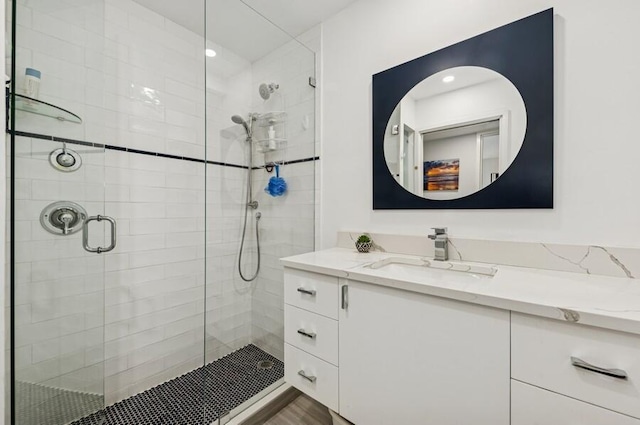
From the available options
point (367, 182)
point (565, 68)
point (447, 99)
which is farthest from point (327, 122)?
point (565, 68)

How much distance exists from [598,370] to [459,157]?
3.13ft

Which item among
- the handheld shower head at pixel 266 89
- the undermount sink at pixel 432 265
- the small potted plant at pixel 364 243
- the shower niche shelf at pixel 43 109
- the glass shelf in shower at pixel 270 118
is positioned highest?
the handheld shower head at pixel 266 89

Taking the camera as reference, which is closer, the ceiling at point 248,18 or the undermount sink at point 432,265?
the undermount sink at point 432,265

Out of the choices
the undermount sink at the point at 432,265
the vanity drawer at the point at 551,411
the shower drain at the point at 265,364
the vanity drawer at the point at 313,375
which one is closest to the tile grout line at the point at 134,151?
the undermount sink at the point at 432,265

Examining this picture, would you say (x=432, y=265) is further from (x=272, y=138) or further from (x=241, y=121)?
(x=241, y=121)

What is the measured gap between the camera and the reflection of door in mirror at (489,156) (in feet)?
4.13

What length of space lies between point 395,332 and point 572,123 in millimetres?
1085

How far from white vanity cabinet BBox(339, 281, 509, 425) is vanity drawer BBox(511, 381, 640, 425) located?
Result: 3cm

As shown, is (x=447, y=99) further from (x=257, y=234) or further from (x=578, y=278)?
A: (x=257, y=234)

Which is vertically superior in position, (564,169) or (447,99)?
(447,99)

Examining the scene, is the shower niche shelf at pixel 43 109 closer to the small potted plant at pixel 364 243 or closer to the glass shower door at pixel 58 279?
the glass shower door at pixel 58 279

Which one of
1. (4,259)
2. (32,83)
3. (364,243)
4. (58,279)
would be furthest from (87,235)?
(364,243)

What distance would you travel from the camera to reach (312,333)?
1.26m

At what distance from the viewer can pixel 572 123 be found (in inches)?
42.9
